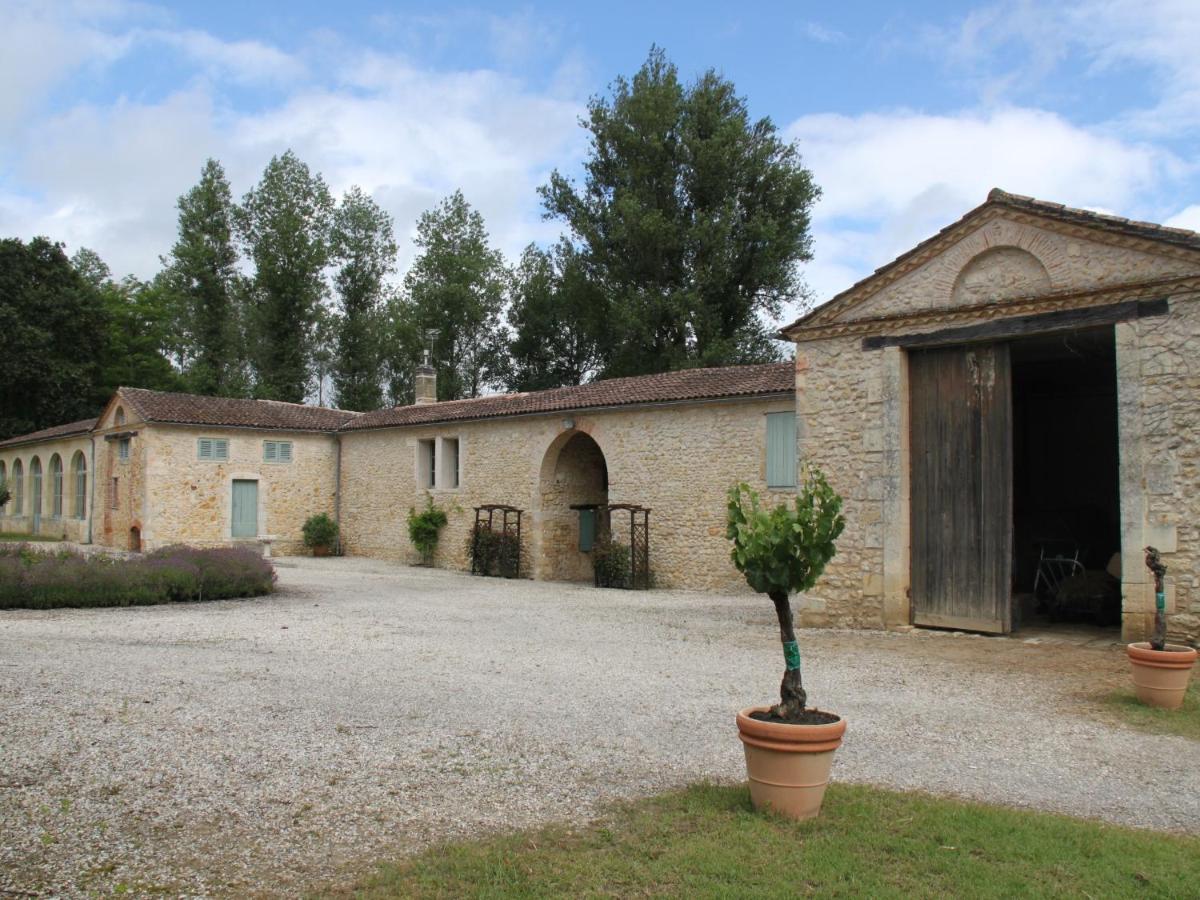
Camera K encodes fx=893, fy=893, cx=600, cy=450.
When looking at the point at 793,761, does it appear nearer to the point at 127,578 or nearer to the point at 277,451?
the point at 127,578

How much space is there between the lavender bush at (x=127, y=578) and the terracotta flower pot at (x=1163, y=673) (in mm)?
11152

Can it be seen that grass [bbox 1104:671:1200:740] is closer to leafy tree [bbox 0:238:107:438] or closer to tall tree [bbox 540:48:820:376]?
tall tree [bbox 540:48:820:376]

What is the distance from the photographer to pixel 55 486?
90.5ft

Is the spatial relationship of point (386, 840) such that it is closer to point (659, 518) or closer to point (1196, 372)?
point (1196, 372)

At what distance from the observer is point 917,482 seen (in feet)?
34.1

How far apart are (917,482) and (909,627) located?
168 cm

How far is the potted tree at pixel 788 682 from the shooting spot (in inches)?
157

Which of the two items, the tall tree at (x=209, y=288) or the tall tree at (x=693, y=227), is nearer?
the tall tree at (x=693, y=227)

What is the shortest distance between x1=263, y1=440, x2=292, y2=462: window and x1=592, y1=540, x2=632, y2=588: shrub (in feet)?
34.6

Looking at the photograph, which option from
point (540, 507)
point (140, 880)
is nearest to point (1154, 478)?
point (140, 880)

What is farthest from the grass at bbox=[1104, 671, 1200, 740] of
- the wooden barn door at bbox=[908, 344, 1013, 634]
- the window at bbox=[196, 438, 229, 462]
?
the window at bbox=[196, 438, 229, 462]

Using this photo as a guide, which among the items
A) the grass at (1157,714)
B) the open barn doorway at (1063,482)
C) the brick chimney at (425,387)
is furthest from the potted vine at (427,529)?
the grass at (1157,714)

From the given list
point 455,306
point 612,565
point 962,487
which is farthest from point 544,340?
point 962,487

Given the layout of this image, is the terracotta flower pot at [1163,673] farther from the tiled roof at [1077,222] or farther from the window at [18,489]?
the window at [18,489]
